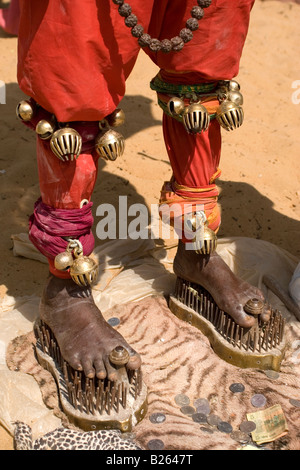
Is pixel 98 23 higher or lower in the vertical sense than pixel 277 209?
higher

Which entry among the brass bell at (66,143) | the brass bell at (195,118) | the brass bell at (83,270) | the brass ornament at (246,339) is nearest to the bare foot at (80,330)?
the brass bell at (83,270)

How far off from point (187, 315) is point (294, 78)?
2503 mm

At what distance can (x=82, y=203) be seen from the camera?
2.00m

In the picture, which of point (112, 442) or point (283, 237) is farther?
point (283, 237)

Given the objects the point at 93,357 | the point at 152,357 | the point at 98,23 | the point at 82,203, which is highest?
the point at 98,23

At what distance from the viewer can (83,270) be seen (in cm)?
200

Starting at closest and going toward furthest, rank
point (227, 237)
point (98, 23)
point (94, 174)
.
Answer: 1. point (98, 23)
2. point (94, 174)
3. point (227, 237)

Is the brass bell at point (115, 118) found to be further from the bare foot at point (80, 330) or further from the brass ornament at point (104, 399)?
the brass ornament at point (104, 399)

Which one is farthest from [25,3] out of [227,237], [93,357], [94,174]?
[227,237]

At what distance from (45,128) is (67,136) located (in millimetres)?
83

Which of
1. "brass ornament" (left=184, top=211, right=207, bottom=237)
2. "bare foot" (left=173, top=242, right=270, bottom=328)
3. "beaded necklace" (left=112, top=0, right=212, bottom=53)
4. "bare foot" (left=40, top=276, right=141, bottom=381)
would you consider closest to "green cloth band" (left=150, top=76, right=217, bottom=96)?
"beaded necklace" (left=112, top=0, right=212, bottom=53)
